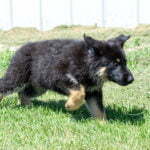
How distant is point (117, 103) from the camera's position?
8.20m

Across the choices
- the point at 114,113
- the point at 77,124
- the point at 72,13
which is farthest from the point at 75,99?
the point at 72,13

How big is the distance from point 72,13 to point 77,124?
7716 mm

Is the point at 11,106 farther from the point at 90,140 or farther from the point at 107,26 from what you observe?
the point at 107,26

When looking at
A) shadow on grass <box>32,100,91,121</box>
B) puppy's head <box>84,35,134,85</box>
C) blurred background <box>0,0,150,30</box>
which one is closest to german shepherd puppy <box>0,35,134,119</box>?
puppy's head <box>84,35,134,85</box>

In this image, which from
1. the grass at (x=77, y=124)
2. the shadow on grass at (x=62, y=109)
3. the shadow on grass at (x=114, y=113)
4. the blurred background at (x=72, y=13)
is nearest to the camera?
the grass at (x=77, y=124)

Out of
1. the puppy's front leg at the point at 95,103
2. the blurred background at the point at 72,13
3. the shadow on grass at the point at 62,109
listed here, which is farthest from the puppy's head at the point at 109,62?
the blurred background at the point at 72,13

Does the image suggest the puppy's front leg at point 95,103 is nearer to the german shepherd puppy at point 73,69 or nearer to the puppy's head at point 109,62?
the german shepherd puppy at point 73,69

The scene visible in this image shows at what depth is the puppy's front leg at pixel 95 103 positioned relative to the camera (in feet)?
23.7

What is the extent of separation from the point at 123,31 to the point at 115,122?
6.70m

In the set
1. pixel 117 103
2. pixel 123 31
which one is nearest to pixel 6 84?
pixel 117 103

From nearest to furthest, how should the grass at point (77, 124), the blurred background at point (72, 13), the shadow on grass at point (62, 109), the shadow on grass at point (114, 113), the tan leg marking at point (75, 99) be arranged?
the grass at point (77, 124), the tan leg marking at point (75, 99), the shadow on grass at point (114, 113), the shadow on grass at point (62, 109), the blurred background at point (72, 13)

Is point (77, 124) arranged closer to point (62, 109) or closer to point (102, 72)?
point (102, 72)

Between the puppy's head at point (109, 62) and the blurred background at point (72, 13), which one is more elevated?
the puppy's head at point (109, 62)

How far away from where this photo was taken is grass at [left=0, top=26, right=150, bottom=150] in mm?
6020
